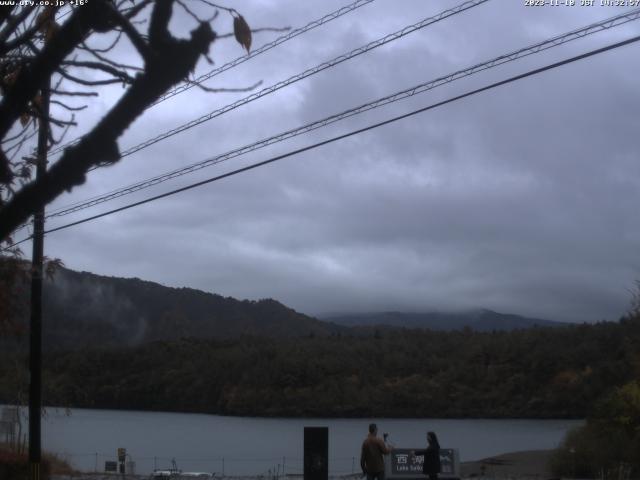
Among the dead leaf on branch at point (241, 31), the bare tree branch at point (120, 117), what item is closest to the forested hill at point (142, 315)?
the dead leaf on branch at point (241, 31)

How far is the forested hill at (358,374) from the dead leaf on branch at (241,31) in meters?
39.9

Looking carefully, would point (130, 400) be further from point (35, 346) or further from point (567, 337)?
point (35, 346)

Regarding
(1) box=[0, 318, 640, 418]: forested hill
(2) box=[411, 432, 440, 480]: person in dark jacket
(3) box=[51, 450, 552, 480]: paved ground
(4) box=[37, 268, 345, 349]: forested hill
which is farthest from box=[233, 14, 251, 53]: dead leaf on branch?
(1) box=[0, 318, 640, 418]: forested hill

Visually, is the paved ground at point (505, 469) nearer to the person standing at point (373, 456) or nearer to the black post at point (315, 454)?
the black post at point (315, 454)

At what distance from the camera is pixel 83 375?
49.9 meters

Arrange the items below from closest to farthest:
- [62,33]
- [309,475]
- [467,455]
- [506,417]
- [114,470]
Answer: [62,33], [309,475], [114,470], [467,455], [506,417]

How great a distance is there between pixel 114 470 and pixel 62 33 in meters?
28.7

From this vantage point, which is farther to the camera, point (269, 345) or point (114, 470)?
point (269, 345)

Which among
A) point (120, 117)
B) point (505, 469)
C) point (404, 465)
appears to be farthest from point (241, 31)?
point (505, 469)

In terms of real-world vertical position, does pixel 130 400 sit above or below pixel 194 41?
below

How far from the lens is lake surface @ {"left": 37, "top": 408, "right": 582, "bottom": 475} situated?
123 ft

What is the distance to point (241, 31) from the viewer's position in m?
5.23

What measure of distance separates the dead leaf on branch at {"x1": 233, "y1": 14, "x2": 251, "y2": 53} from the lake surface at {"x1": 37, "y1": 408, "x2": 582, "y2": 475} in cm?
2800

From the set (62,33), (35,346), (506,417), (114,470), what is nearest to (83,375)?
(114,470)
